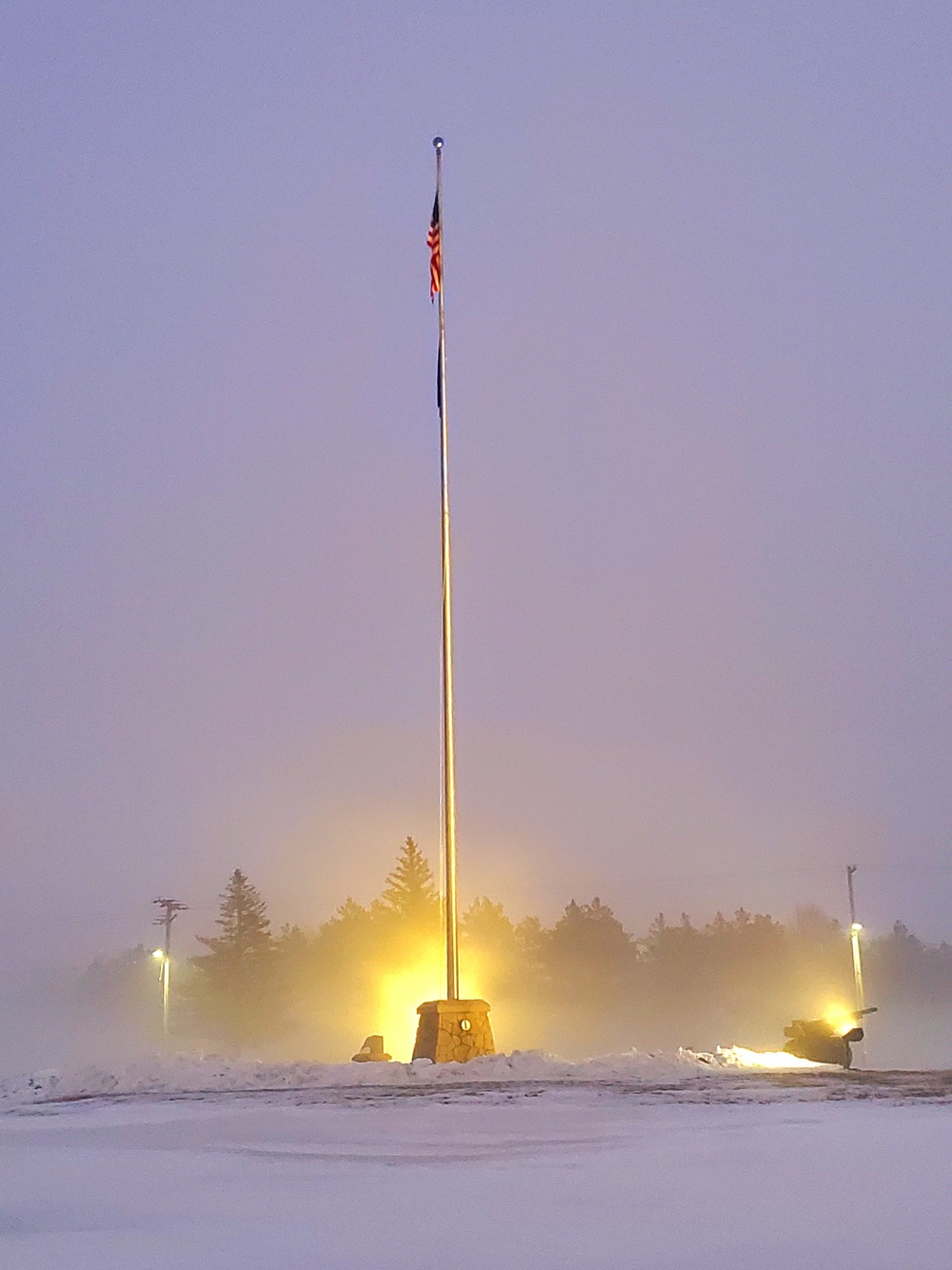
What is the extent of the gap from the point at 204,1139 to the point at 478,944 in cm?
6723

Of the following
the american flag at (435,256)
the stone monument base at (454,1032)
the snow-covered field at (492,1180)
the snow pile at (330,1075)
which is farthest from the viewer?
the american flag at (435,256)

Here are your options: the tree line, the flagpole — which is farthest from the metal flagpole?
the flagpole

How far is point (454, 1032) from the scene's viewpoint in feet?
57.2

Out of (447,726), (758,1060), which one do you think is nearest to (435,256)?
(447,726)

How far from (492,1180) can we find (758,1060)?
10277 millimetres

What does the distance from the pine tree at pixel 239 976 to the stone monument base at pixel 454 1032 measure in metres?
52.1

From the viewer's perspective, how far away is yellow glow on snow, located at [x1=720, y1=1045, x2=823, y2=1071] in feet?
49.5

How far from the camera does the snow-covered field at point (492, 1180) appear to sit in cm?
481

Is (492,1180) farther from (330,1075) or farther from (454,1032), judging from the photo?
(454,1032)

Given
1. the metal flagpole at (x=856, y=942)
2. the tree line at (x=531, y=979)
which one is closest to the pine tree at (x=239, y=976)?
the tree line at (x=531, y=979)

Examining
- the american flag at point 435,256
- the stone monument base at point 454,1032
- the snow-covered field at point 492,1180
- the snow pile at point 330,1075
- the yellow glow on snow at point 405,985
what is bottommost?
the snow-covered field at point 492,1180

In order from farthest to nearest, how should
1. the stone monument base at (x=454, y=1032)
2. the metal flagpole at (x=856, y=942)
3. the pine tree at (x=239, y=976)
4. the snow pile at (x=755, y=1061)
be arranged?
the pine tree at (x=239, y=976), the metal flagpole at (x=856, y=942), the stone monument base at (x=454, y=1032), the snow pile at (x=755, y=1061)

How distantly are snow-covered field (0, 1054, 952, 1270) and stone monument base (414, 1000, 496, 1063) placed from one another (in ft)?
18.3

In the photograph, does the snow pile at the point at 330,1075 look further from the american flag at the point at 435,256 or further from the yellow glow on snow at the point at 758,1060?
the american flag at the point at 435,256
